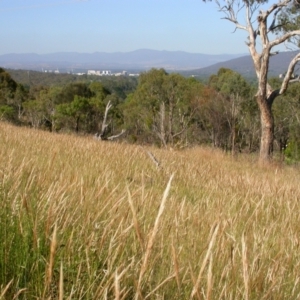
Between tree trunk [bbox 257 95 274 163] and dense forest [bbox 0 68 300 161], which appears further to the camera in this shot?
dense forest [bbox 0 68 300 161]

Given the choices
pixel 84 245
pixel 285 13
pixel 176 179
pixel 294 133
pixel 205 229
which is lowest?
pixel 294 133

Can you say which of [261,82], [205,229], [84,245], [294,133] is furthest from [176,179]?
[294,133]

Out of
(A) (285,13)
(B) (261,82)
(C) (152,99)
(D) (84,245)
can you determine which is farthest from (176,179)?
(C) (152,99)

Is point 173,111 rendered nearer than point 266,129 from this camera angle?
No

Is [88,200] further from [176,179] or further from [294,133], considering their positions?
[294,133]

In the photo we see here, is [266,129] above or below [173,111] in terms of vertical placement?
above

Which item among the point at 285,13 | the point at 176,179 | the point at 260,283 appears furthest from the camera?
the point at 285,13

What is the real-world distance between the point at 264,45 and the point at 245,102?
20.7 metres

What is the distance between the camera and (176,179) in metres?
3.79

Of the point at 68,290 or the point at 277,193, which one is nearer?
the point at 68,290

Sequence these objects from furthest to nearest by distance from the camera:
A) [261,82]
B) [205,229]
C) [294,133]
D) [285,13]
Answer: [294,133], [285,13], [261,82], [205,229]

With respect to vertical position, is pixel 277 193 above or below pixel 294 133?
above

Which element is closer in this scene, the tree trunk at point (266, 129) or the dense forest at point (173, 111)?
the tree trunk at point (266, 129)

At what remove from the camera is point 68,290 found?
1106 mm
